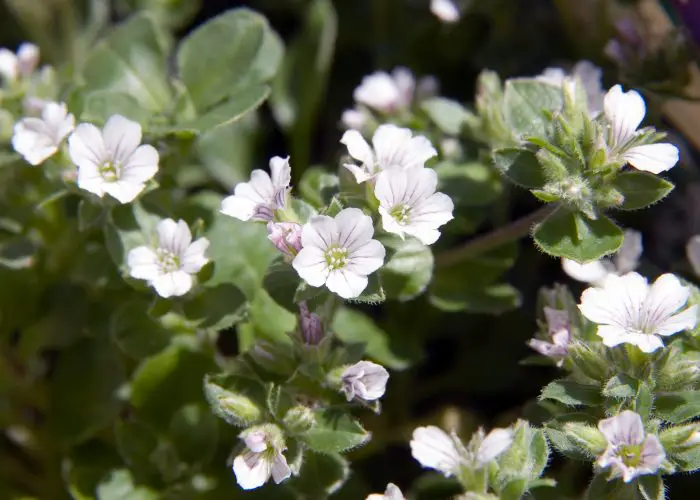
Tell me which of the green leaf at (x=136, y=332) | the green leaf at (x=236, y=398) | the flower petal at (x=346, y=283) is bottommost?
the green leaf at (x=136, y=332)

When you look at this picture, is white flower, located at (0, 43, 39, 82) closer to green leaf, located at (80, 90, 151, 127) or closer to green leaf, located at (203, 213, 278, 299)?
green leaf, located at (80, 90, 151, 127)

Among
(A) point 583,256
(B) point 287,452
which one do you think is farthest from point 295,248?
(A) point 583,256

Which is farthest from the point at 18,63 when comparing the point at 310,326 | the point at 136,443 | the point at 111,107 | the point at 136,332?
the point at 310,326

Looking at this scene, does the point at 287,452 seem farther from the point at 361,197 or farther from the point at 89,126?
the point at 89,126

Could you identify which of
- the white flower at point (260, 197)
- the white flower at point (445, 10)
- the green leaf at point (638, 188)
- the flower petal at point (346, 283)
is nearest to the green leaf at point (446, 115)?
the white flower at point (445, 10)

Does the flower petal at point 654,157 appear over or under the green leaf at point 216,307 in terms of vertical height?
over

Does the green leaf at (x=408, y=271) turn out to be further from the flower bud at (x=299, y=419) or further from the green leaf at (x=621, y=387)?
the green leaf at (x=621, y=387)

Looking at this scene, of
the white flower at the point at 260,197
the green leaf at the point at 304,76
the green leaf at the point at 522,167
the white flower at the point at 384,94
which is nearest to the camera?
the white flower at the point at 260,197

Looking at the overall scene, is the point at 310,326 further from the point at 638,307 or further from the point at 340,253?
the point at 638,307
